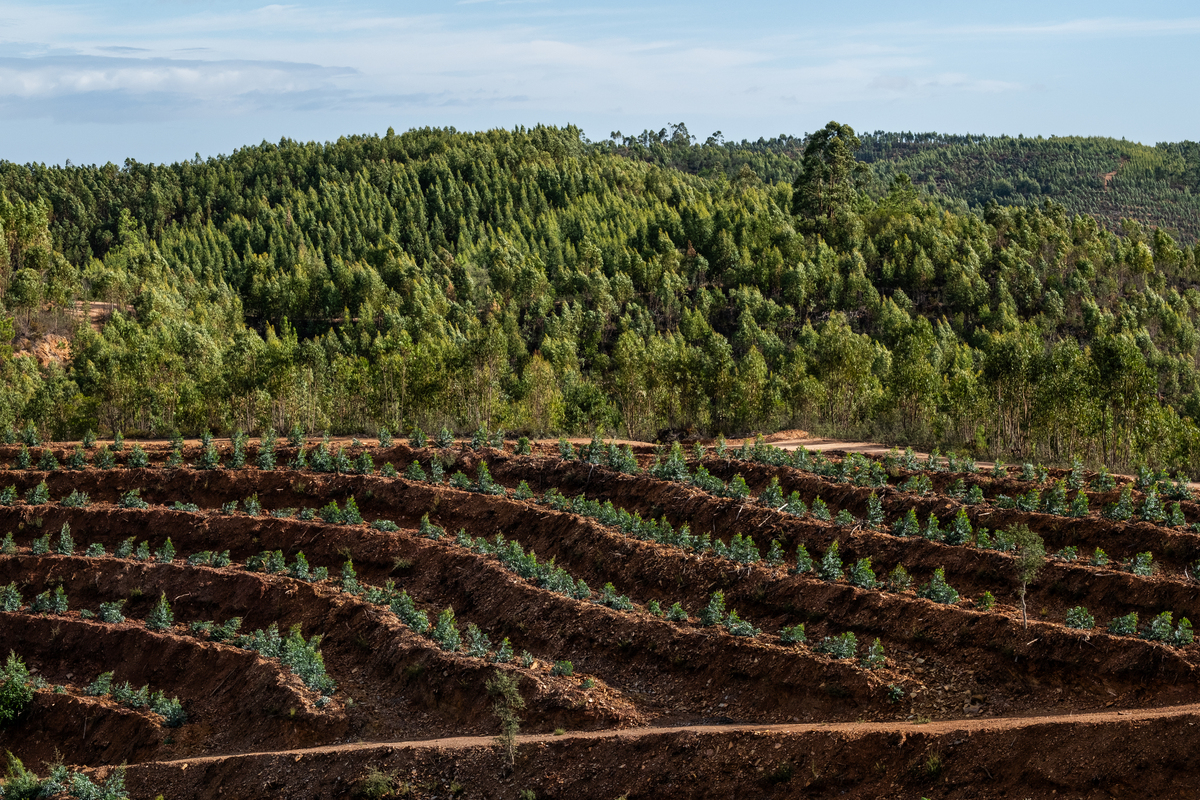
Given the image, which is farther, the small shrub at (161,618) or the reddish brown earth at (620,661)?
the small shrub at (161,618)

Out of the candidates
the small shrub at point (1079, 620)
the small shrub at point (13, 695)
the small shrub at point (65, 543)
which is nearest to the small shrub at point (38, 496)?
the small shrub at point (65, 543)

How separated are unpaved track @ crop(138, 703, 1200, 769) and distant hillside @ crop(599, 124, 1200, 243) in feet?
412

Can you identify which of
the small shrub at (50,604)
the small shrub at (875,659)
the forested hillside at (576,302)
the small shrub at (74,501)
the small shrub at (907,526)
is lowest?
the small shrub at (50,604)

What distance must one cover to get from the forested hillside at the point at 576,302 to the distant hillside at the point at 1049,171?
30.1ft

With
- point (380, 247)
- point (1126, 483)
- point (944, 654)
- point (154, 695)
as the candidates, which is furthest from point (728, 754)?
point (380, 247)

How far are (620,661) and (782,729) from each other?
183 inches

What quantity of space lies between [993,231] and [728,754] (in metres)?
79.7

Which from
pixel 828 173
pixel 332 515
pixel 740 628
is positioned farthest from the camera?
pixel 828 173

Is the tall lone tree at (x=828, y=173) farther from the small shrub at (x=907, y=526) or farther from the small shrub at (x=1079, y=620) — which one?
the small shrub at (x=1079, y=620)

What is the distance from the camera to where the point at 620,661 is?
19578mm

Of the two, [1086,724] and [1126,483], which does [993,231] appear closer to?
[1126,483]

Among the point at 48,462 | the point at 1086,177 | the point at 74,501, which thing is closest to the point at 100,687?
the point at 74,501

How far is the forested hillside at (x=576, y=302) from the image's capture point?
46031mm

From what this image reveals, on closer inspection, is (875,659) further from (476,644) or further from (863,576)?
(476,644)
